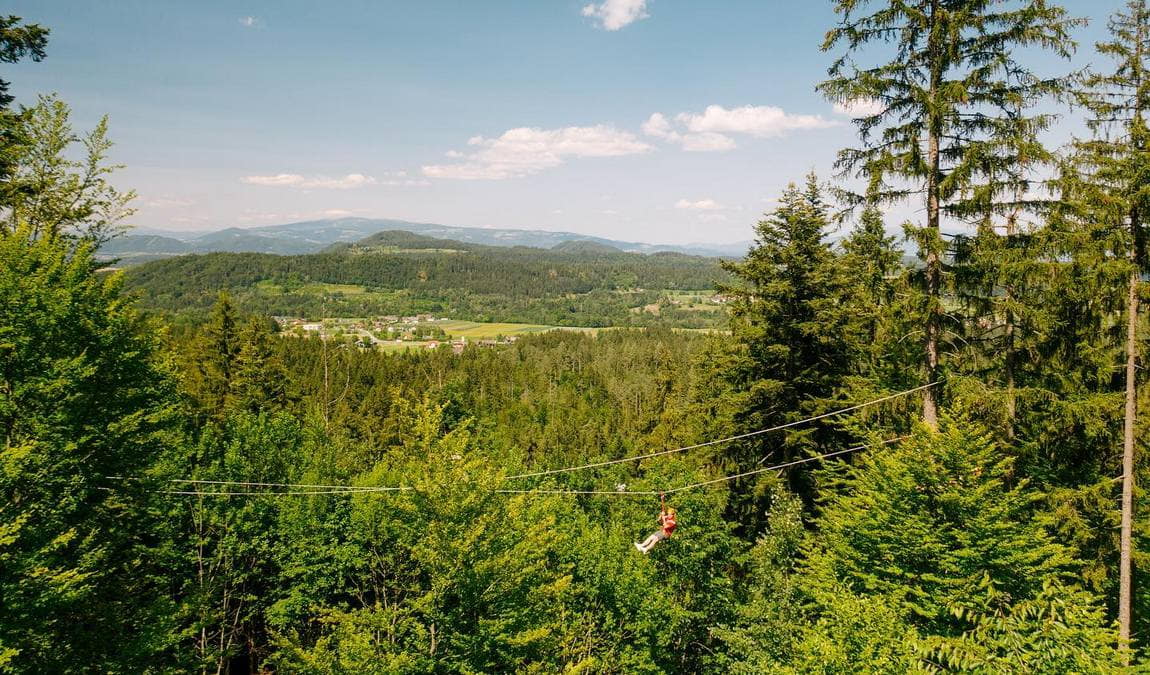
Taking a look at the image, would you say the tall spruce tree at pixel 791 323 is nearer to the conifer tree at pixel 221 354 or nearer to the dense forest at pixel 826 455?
the dense forest at pixel 826 455

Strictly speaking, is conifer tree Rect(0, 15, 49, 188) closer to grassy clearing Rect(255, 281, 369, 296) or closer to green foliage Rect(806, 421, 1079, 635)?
green foliage Rect(806, 421, 1079, 635)

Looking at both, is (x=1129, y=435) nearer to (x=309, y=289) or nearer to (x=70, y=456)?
(x=70, y=456)

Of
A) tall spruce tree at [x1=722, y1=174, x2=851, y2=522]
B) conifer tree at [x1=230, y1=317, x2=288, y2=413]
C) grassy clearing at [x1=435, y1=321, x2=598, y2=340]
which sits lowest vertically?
grassy clearing at [x1=435, y1=321, x2=598, y2=340]

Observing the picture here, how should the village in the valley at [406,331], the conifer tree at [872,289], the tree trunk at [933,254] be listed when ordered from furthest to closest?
the village in the valley at [406,331] < the conifer tree at [872,289] < the tree trunk at [933,254]

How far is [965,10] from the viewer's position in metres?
9.58

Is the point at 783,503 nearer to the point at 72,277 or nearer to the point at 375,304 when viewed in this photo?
the point at 72,277

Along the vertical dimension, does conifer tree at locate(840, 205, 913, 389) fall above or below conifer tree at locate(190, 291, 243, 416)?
above

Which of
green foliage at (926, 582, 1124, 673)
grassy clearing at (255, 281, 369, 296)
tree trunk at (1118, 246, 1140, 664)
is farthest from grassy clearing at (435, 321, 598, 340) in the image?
green foliage at (926, 582, 1124, 673)

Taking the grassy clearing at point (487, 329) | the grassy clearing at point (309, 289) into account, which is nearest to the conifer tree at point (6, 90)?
the grassy clearing at point (487, 329)

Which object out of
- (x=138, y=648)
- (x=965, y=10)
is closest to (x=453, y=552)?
(x=138, y=648)

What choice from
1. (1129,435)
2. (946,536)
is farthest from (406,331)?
(1129,435)

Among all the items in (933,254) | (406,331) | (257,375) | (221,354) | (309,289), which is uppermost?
(309,289)

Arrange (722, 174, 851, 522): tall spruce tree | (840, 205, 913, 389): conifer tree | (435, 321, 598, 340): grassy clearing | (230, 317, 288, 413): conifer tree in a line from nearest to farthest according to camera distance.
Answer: (840, 205, 913, 389): conifer tree
(722, 174, 851, 522): tall spruce tree
(230, 317, 288, 413): conifer tree
(435, 321, 598, 340): grassy clearing

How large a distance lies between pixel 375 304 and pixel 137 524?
173501mm
